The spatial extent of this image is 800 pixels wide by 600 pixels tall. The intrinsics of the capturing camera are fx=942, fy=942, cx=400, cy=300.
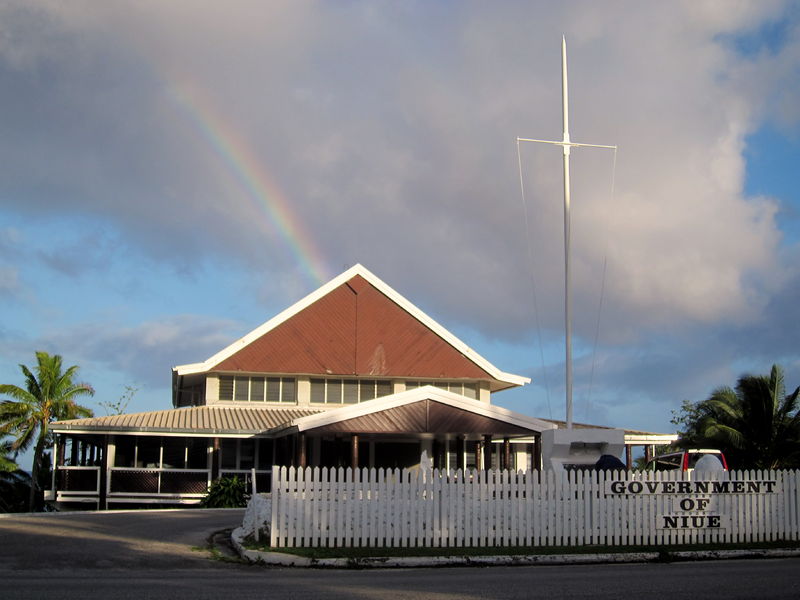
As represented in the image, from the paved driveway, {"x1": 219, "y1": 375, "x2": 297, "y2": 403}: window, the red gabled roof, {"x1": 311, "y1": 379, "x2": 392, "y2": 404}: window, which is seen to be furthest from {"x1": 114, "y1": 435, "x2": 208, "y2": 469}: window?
the paved driveway

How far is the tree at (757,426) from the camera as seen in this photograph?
35344 mm

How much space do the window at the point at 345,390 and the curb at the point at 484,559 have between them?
784 inches

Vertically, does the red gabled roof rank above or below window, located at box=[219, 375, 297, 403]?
above

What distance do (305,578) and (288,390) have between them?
23703 millimetres

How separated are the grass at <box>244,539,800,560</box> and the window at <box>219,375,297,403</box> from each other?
19.7 metres

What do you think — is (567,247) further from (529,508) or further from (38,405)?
(38,405)

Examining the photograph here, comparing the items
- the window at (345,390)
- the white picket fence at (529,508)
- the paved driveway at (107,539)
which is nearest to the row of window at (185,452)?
the window at (345,390)

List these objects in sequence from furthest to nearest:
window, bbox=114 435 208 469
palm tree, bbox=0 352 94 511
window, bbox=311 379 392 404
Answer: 1. palm tree, bbox=0 352 94 511
2. window, bbox=311 379 392 404
3. window, bbox=114 435 208 469

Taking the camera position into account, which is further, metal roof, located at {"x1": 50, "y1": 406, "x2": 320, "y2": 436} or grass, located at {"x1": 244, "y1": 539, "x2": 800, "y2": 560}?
metal roof, located at {"x1": 50, "y1": 406, "x2": 320, "y2": 436}

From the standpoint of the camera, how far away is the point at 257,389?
1430 inches

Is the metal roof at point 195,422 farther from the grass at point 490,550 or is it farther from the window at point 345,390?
the grass at point 490,550

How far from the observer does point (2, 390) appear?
Result: 48.8 metres

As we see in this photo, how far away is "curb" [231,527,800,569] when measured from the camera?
14594 millimetres

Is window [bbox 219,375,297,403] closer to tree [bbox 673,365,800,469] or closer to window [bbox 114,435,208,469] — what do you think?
window [bbox 114,435,208,469]
